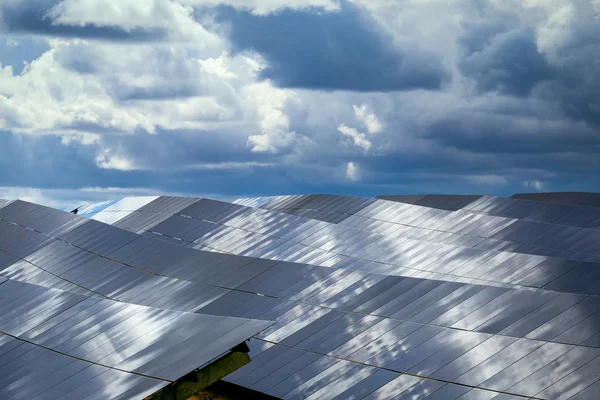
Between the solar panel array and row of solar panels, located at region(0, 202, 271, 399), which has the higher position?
row of solar panels, located at region(0, 202, 271, 399)

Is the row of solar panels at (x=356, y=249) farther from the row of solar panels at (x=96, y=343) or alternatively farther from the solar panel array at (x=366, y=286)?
the row of solar panels at (x=96, y=343)

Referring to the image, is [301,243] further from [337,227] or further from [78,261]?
[78,261]

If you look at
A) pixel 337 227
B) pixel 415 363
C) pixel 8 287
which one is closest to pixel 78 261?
pixel 8 287

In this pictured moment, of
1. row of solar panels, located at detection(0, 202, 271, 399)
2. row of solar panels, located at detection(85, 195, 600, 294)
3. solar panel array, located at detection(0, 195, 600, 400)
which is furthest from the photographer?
row of solar panels, located at detection(85, 195, 600, 294)

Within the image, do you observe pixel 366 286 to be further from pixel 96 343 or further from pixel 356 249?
pixel 356 249

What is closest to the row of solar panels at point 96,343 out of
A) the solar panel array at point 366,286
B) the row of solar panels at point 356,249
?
the solar panel array at point 366,286

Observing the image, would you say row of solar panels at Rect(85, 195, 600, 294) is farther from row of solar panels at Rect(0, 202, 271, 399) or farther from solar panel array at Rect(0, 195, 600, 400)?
row of solar panels at Rect(0, 202, 271, 399)

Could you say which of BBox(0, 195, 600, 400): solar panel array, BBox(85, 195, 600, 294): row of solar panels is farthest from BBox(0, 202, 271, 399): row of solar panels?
BBox(85, 195, 600, 294): row of solar panels

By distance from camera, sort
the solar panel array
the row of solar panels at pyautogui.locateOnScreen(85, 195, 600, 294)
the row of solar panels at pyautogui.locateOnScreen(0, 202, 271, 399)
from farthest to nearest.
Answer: the row of solar panels at pyautogui.locateOnScreen(85, 195, 600, 294) → the solar panel array → the row of solar panels at pyautogui.locateOnScreen(0, 202, 271, 399)

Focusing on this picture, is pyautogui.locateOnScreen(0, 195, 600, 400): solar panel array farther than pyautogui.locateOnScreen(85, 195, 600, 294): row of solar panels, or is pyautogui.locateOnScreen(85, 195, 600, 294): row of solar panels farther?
pyautogui.locateOnScreen(85, 195, 600, 294): row of solar panels
